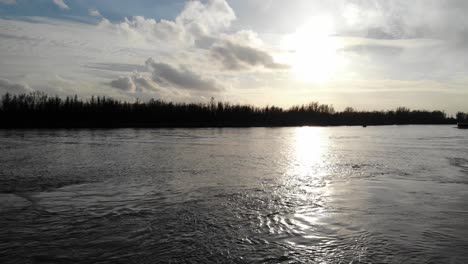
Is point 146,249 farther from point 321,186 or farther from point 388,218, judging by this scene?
point 321,186

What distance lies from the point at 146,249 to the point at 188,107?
147 meters

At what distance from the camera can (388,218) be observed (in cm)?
938

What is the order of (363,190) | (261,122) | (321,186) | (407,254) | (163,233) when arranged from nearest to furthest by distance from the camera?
(407,254) < (163,233) < (363,190) < (321,186) < (261,122)

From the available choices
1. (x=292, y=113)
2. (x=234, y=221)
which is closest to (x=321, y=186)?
(x=234, y=221)

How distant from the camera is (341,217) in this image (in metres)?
9.49

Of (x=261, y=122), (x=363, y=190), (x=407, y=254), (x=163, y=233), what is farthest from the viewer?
(x=261, y=122)

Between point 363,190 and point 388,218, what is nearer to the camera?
point 388,218

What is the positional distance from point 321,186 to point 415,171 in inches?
285

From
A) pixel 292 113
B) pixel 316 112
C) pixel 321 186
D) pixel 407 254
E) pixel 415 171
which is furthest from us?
pixel 316 112

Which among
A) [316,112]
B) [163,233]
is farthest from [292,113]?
[163,233]

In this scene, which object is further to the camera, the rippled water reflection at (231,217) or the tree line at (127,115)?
the tree line at (127,115)

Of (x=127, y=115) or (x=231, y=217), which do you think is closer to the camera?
(x=231, y=217)

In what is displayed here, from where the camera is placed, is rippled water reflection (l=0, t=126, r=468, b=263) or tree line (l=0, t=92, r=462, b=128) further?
tree line (l=0, t=92, r=462, b=128)

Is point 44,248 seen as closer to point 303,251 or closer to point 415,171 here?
point 303,251
